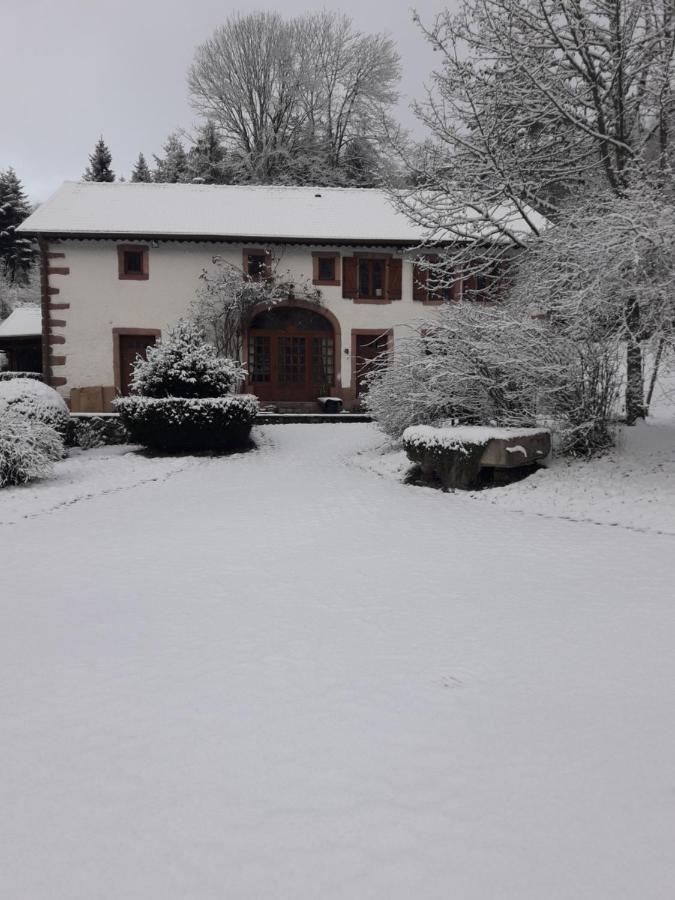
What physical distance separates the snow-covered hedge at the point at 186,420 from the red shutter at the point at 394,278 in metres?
Answer: 8.91

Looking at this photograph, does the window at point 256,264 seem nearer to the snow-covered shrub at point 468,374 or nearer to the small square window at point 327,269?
the small square window at point 327,269

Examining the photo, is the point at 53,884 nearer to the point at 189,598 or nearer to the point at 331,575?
the point at 189,598

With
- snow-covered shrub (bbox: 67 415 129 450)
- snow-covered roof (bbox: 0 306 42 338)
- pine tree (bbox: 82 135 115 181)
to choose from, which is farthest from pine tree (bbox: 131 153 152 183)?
snow-covered shrub (bbox: 67 415 129 450)

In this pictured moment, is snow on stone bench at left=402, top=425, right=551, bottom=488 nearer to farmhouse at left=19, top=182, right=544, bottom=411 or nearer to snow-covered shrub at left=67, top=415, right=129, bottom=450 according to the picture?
snow-covered shrub at left=67, top=415, right=129, bottom=450

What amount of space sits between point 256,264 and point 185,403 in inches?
343

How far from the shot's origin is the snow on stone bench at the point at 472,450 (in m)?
8.71

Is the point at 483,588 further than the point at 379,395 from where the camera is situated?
No

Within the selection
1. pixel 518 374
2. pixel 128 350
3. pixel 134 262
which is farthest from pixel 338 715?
pixel 134 262

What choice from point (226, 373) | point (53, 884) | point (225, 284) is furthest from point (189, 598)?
point (225, 284)

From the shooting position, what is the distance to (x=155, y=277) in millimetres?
18875

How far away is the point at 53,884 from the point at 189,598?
8.84ft

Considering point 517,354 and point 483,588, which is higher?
point 517,354

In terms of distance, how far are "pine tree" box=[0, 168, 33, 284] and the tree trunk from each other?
130 ft

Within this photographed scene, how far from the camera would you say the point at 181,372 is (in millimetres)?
12320
